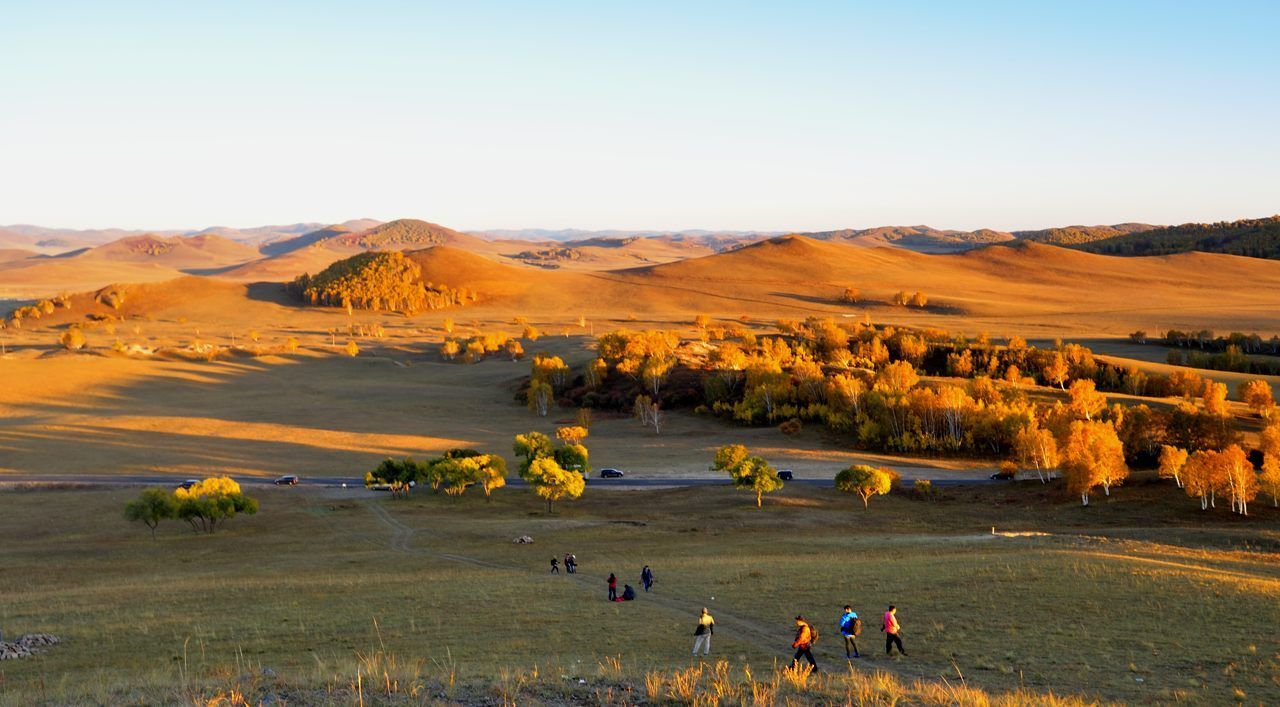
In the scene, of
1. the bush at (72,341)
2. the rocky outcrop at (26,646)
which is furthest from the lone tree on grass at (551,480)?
the bush at (72,341)

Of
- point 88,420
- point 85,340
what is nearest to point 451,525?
point 88,420

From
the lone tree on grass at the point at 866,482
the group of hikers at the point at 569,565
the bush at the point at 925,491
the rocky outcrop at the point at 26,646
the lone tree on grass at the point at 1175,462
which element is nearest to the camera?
the rocky outcrop at the point at 26,646

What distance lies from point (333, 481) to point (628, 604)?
47087 millimetres

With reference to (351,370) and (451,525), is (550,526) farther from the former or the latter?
(351,370)

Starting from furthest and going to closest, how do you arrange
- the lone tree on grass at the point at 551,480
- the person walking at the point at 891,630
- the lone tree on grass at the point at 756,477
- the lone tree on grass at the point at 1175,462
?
the lone tree on grass at the point at 551,480 < the lone tree on grass at the point at 756,477 < the lone tree on grass at the point at 1175,462 < the person walking at the point at 891,630

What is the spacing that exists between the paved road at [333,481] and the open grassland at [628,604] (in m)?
12.7

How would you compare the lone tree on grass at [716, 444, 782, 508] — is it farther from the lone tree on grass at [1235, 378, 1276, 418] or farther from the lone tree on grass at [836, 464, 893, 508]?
the lone tree on grass at [1235, 378, 1276, 418]

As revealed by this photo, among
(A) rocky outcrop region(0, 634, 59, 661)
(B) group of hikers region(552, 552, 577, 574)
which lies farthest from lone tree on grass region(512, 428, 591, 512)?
(A) rocky outcrop region(0, 634, 59, 661)

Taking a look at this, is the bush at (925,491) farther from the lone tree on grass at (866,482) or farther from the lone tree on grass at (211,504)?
the lone tree on grass at (211,504)

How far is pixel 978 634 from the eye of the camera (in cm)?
2327

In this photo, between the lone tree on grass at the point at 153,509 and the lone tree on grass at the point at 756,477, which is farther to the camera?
the lone tree on grass at the point at 756,477

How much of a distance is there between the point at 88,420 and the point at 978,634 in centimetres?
10041

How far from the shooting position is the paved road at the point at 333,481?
2685 inches

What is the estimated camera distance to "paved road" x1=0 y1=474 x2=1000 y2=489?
68188 mm
